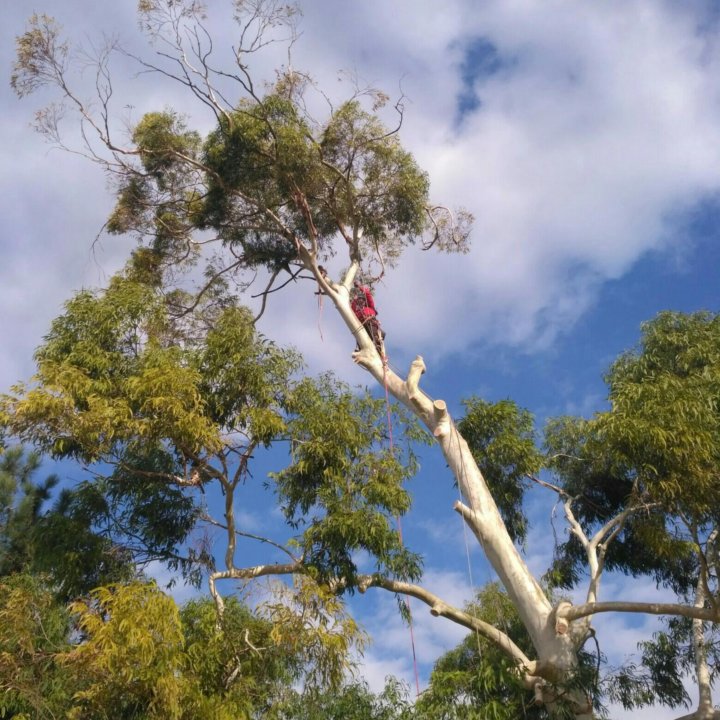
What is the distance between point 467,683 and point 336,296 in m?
5.10

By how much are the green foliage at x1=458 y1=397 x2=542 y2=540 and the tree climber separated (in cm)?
134

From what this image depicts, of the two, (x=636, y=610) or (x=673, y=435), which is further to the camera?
(x=673, y=435)

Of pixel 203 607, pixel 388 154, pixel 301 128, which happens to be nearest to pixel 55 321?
pixel 203 607

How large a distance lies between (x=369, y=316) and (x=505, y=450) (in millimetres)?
2322

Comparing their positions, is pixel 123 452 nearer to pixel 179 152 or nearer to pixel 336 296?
pixel 336 296

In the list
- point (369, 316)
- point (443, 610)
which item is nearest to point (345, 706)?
point (443, 610)

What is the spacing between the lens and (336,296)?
1120 centimetres

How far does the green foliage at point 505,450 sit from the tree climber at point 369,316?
1342 millimetres

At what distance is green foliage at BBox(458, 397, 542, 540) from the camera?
9656 millimetres

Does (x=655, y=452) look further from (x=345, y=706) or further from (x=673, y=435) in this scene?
(x=345, y=706)

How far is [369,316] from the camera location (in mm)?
10648

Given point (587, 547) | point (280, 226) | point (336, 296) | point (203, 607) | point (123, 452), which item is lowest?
point (203, 607)

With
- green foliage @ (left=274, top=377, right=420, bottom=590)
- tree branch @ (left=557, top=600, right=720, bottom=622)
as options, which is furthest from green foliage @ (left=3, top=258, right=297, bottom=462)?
tree branch @ (left=557, top=600, right=720, bottom=622)

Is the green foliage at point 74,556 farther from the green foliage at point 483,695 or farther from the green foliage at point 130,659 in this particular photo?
the green foliage at point 483,695
